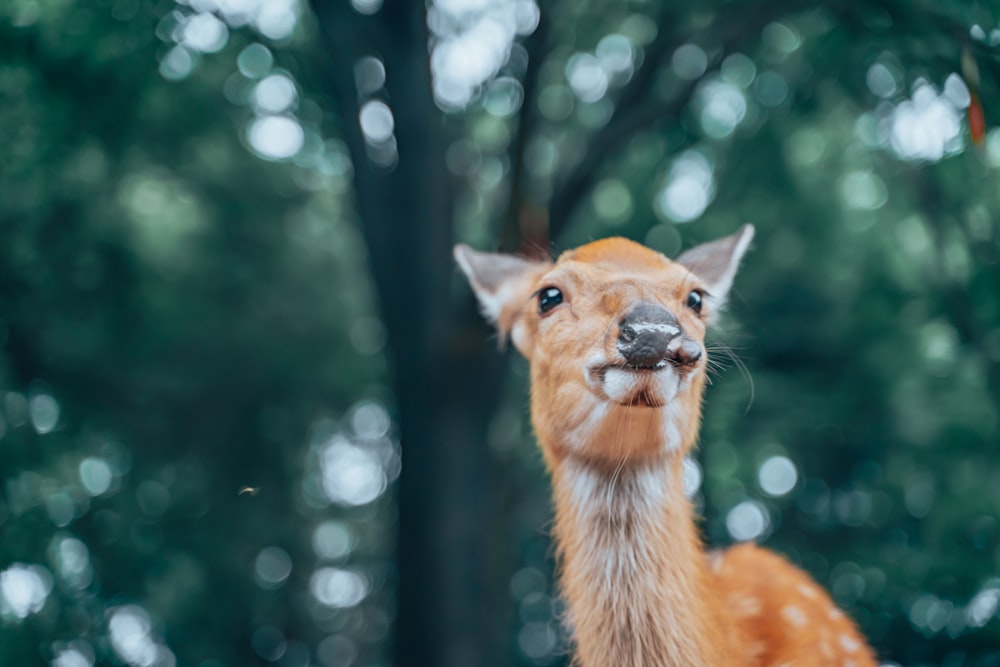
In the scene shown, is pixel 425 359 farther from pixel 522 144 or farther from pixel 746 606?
pixel 746 606

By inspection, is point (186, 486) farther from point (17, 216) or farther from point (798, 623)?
point (798, 623)

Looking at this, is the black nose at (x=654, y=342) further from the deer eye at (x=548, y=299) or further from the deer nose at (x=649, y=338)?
the deer eye at (x=548, y=299)

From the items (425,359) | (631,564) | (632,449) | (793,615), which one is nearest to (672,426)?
(632,449)

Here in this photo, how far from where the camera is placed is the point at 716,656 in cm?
345

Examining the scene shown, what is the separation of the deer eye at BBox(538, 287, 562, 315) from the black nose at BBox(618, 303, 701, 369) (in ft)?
2.26

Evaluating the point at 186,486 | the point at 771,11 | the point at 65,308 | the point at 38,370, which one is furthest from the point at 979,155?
the point at 186,486

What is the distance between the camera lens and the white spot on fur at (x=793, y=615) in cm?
410

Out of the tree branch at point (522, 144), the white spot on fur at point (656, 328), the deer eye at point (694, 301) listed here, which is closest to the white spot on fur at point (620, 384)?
the white spot on fur at point (656, 328)

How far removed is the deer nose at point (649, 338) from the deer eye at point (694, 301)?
0.59 m

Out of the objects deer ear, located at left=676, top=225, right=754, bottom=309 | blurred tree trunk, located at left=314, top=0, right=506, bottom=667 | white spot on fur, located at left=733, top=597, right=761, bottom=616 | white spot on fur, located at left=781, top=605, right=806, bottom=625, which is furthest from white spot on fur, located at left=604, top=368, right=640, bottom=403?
blurred tree trunk, located at left=314, top=0, right=506, bottom=667

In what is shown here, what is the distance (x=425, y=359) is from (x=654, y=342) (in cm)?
469

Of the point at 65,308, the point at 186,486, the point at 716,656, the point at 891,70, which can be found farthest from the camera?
the point at 186,486

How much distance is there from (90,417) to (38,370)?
7.83 feet

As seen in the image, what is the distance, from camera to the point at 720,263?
13.1ft
